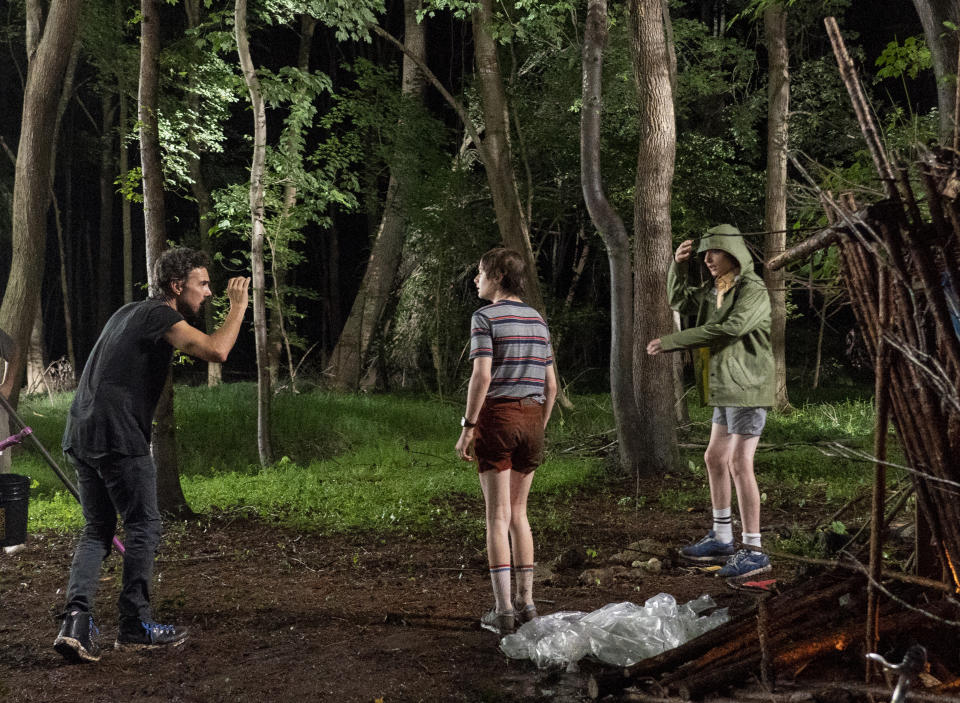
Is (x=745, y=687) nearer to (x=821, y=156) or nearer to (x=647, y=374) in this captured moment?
(x=647, y=374)

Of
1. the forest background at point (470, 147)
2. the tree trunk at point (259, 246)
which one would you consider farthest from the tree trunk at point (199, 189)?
the tree trunk at point (259, 246)

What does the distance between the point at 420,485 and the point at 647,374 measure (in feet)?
9.62

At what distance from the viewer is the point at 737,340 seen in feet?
19.8

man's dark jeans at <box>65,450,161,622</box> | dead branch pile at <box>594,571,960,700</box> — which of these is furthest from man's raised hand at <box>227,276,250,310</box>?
dead branch pile at <box>594,571,960,700</box>

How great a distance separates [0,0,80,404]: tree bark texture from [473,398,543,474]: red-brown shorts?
23.9 feet

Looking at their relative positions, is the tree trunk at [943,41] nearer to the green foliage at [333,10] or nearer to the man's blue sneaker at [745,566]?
the man's blue sneaker at [745,566]

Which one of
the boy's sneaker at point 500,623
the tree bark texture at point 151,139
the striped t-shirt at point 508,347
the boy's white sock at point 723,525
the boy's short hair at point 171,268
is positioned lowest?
the boy's sneaker at point 500,623

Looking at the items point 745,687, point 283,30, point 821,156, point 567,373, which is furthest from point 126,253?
point 745,687

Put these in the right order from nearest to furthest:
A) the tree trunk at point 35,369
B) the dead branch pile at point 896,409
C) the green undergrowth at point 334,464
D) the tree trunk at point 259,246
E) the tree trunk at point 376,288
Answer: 1. the dead branch pile at point 896,409
2. the green undergrowth at point 334,464
3. the tree trunk at point 259,246
4. the tree trunk at point 376,288
5. the tree trunk at point 35,369

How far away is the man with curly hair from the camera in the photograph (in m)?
4.82

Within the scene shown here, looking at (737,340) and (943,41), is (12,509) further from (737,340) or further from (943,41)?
(943,41)

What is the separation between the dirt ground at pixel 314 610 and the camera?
172 inches

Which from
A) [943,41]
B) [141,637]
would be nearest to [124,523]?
[141,637]

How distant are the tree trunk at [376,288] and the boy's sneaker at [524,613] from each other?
1596 centimetres
